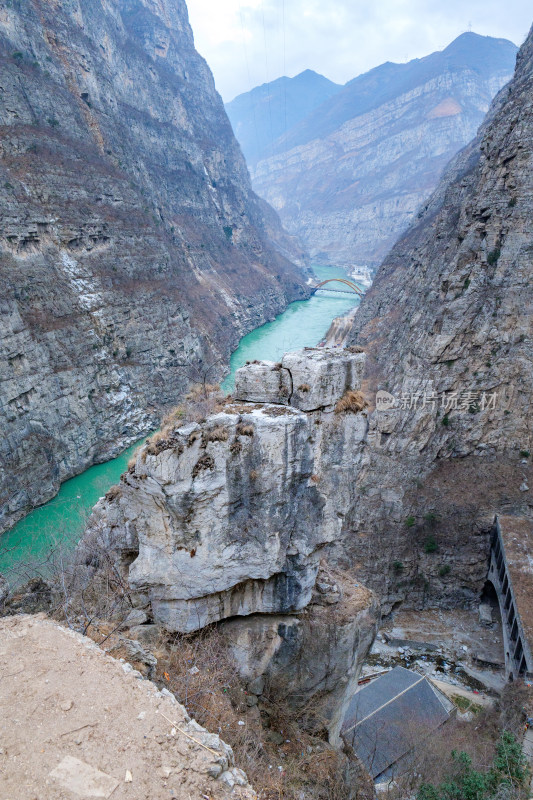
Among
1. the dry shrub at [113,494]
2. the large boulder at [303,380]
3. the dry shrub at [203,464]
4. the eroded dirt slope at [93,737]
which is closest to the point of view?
the eroded dirt slope at [93,737]

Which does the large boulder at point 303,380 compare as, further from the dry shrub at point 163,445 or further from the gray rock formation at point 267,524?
the dry shrub at point 163,445

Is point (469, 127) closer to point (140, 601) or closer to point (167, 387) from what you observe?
point (167, 387)

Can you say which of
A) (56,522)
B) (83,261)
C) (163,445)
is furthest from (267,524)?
(83,261)

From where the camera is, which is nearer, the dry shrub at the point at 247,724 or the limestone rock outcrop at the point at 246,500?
the dry shrub at the point at 247,724

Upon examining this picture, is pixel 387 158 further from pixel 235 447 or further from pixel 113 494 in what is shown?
pixel 235 447

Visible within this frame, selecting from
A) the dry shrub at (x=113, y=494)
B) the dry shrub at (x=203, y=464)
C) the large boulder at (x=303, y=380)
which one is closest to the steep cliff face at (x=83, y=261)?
the dry shrub at (x=113, y=494)
